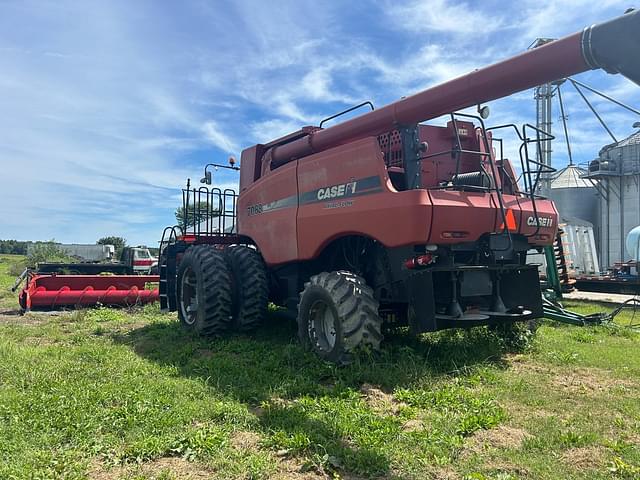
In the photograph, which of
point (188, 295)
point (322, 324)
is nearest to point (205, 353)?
point (322, 324)

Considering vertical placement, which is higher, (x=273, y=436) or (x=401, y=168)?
(x=401, y=168)

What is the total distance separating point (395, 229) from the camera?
18.1 ft

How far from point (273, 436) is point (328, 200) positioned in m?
3.23

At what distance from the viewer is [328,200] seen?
647 cm

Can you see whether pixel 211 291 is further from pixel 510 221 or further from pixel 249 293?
pixel 510 221

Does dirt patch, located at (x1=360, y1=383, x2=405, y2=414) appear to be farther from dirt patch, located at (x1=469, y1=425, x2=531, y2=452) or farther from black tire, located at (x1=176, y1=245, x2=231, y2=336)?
black tire, located at (x1=176, y1=245, x2=231, y2=336)

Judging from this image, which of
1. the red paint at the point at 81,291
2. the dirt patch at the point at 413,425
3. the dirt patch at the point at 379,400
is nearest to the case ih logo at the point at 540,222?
the dirt patch at the point at 379,400

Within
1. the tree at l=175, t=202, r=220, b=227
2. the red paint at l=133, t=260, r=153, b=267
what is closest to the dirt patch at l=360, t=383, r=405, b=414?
the tree at l=175, t=202, r=220, b=227

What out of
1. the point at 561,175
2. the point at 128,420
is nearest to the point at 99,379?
the point at 128,420

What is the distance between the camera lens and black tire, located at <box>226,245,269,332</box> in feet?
24.7

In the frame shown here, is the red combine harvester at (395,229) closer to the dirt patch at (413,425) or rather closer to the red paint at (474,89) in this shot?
the red paint at (474,89)

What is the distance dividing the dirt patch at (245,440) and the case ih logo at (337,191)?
3029 mm

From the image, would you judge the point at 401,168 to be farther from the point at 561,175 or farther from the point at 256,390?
the point at 561,175

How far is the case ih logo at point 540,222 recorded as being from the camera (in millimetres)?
6395
